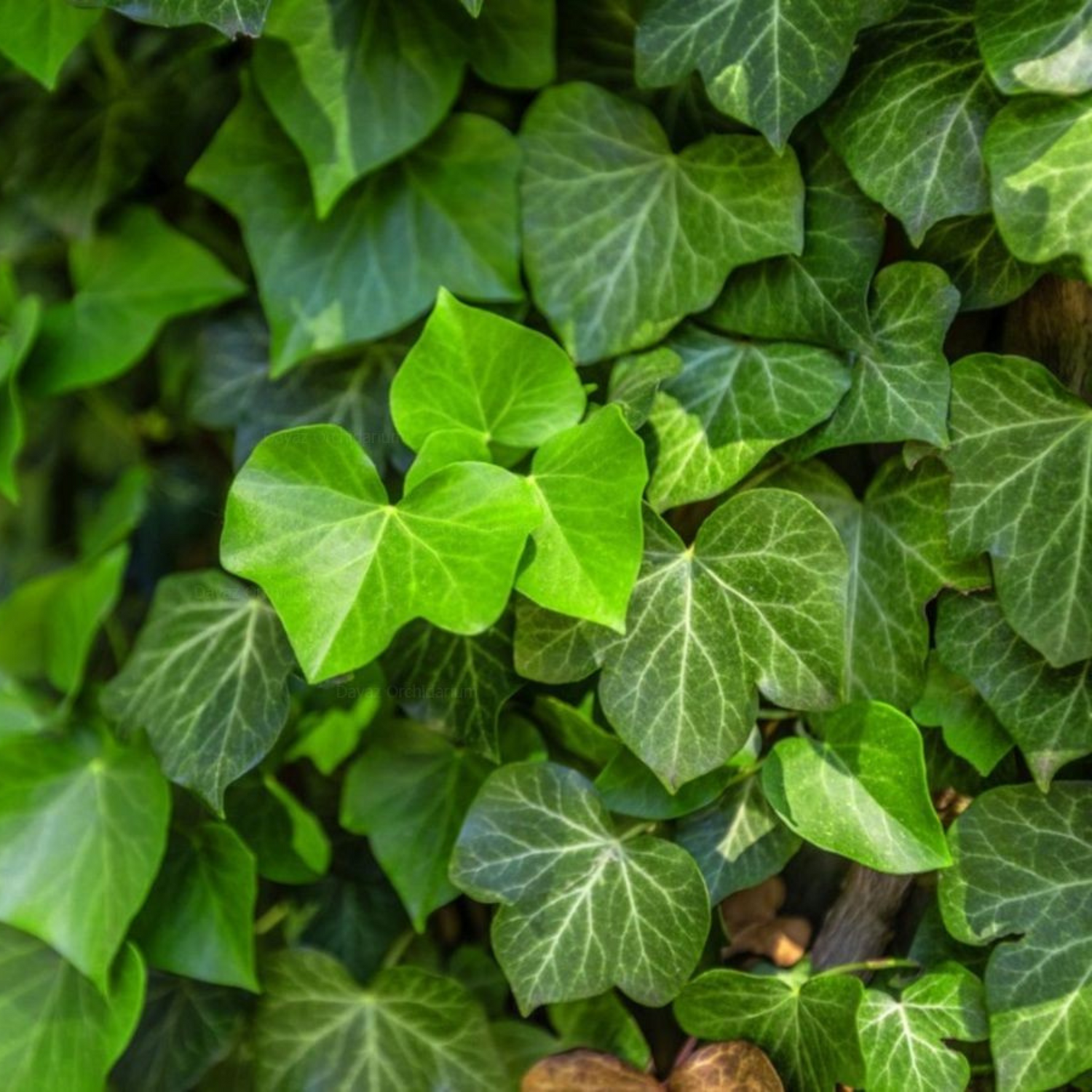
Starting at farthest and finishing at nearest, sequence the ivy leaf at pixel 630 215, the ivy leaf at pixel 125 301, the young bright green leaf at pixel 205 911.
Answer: the ivy leaf at pixel 125 301
the young bright green leaf at pixel 205 911
the ivy leaf at pixel 630 215

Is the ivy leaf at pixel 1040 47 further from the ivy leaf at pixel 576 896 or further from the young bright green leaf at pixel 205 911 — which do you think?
the young bright green leaf at pixel 205 911

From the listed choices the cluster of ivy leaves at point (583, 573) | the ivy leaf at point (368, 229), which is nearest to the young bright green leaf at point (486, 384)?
the cluster of ivy leaves at point (583, 573)

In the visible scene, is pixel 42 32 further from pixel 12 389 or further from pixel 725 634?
pixel 725 634

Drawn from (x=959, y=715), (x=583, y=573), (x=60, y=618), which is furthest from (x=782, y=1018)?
(x=60, y=618)

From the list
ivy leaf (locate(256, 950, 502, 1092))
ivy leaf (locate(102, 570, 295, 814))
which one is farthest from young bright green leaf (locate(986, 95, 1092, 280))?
ivy leaf (locate(256, 950, 502, 1092))

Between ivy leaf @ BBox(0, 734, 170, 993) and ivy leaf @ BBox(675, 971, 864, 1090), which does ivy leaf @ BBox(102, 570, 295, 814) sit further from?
ivy leaf @ BBox(675, 971, 864, 1090)
